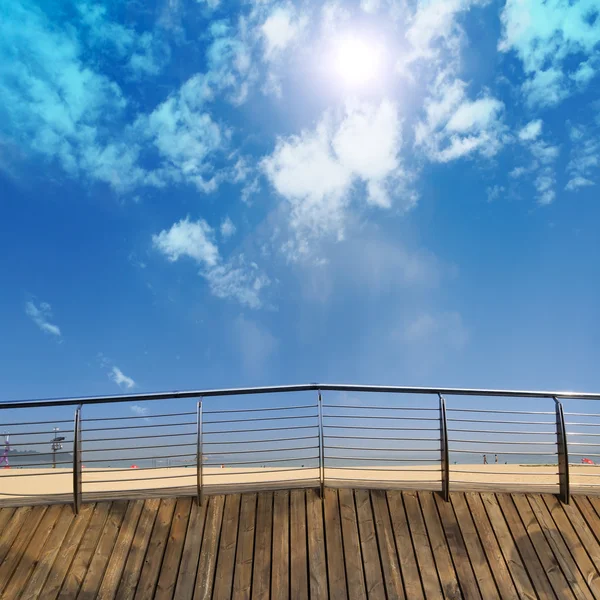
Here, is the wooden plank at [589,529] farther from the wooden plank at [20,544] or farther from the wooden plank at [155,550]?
the wooden plank at [20,544]

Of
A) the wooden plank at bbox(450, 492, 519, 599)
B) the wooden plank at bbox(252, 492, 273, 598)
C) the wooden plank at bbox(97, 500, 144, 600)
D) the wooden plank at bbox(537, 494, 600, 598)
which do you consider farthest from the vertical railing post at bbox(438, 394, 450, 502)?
the wooden plank at bbox(97, 500, 144, 600)

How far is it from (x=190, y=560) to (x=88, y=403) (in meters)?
1.78

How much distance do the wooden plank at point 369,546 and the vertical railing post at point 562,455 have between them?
6.49 feet

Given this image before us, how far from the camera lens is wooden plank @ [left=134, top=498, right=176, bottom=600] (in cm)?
380

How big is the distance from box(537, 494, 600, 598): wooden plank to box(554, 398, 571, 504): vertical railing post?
0.34ft

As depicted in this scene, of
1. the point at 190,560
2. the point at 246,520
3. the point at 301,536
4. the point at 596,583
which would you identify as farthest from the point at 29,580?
the point at 596,583

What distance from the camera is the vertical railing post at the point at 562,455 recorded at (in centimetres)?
472

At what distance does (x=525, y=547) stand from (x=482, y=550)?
40 centimetres

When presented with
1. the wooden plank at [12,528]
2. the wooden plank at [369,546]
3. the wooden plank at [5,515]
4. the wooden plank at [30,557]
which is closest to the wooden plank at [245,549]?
the wooden plank at [369,546]

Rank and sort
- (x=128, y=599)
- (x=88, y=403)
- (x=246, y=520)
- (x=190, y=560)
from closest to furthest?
(x=128, y=599)
(x=190, y=560)
(x=246, y=520)
(x=88, y=403)

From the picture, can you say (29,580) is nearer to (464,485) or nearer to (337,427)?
(337,427)

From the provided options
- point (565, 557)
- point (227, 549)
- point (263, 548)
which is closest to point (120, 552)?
point (227, 549)

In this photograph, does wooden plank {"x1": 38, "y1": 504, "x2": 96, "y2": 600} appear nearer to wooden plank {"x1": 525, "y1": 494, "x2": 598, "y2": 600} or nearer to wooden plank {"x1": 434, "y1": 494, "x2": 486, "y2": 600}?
wooden plank {"x1": 434, "y1": 494, "x2": 486, "y2": 600}

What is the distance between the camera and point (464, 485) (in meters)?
4.81
